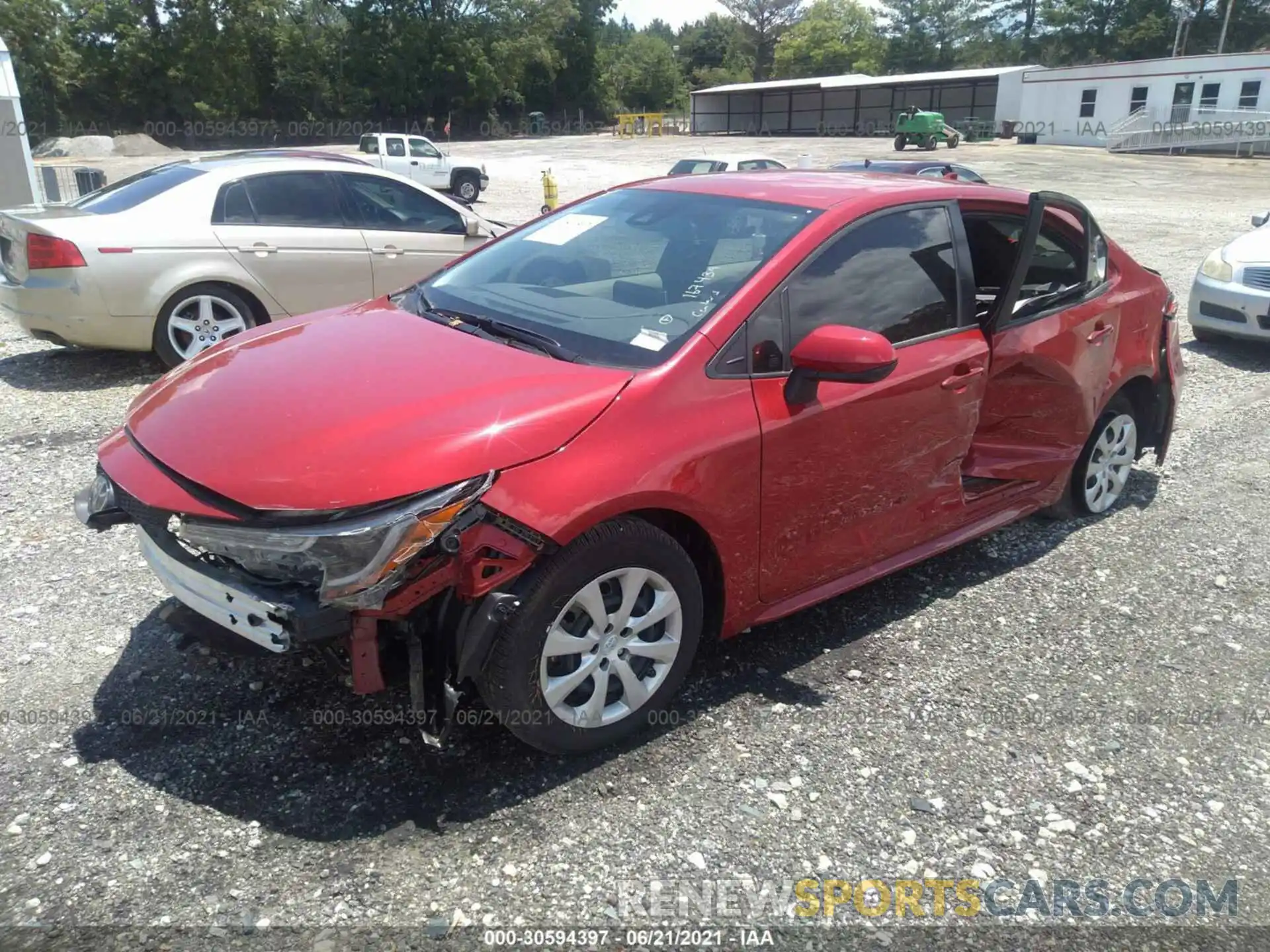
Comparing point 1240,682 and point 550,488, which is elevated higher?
point 550,488

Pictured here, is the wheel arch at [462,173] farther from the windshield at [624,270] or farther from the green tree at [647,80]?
the green tree at [647,80]

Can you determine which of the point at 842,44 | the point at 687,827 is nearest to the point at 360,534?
the point at 687,827

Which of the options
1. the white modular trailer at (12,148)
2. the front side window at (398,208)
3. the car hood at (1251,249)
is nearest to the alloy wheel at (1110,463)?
the car hood at (1251,249)

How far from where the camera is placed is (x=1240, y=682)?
362cm

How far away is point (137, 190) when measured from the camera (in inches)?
277

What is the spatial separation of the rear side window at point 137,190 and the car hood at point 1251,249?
28.7 ft

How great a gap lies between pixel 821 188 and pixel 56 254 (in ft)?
17.4

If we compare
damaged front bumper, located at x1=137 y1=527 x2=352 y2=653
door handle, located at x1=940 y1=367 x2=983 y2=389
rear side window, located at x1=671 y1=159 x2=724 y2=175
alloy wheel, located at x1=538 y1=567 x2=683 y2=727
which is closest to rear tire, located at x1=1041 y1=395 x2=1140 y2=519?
door handle, located at x1=940 y1=367 x2=983 y2=389

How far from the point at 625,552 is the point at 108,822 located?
1650 mm

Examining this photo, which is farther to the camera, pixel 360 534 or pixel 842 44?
pixel 842 44

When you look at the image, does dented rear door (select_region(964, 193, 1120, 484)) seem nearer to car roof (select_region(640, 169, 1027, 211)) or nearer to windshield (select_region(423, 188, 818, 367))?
car roof (select_region(640, 169, 1027, 211))

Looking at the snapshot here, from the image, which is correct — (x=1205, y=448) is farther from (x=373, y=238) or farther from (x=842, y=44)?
(x=842, y=44)

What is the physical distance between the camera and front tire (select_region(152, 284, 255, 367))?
6770 millimetres

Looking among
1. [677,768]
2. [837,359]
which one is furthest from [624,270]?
[677,768]
